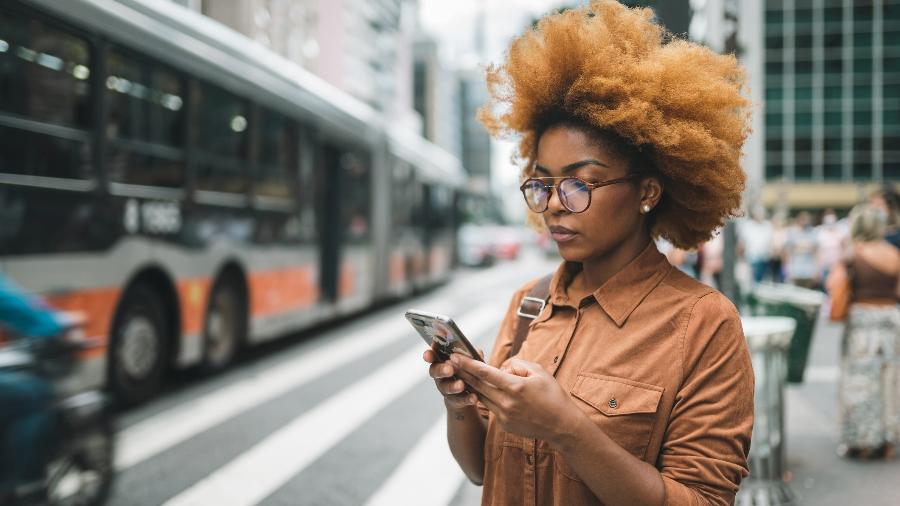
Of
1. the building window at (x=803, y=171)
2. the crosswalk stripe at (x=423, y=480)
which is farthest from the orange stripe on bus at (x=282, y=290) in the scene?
the building window at (x=803, y=171)

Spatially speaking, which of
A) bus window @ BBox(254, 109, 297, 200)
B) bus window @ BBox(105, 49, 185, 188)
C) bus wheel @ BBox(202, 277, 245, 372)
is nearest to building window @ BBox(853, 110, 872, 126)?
bus window @ BBox(254, 109, 297, 200)

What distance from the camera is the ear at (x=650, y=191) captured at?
188 centimetres

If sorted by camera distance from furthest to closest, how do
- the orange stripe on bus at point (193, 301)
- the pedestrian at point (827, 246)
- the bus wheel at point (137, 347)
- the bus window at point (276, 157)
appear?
the pedestrian at point (827, 246)
the bus window at point (276, 157)
the orange stripe on bus at point (193, 301)
the bus wheel at point (137, 347)

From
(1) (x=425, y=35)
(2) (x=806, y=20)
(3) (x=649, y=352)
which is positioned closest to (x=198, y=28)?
(3) (x=649, y=352)

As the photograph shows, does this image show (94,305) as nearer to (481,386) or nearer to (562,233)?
(562,233)

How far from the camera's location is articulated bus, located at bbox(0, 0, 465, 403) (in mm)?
5609

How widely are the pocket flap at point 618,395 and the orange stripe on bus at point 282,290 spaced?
7745 millimetres

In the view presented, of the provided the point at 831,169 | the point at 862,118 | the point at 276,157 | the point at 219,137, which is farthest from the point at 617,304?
the point at 862,118

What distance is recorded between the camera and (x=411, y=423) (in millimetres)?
6922

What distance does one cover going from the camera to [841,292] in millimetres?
5949

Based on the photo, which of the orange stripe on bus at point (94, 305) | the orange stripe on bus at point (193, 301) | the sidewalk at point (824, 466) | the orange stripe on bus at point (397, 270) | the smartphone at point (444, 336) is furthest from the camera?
the orange stripe on bus at point (397, 270)

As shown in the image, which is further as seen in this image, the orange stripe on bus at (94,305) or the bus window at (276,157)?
the bus window at (276,157)

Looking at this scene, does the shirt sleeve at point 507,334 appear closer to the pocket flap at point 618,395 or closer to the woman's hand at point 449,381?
the woman's hand at point 449,381

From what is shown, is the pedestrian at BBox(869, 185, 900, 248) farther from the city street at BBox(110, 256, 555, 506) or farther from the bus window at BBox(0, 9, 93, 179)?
the bus window at BBox(0, 9, 93, 179)
